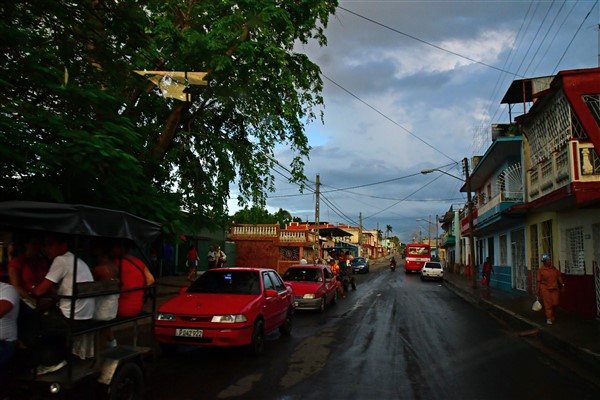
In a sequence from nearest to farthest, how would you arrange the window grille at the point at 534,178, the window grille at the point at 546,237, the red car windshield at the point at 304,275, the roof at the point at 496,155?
the red car windshield at the point at 304,275 → the window grille at the point at 534,178 → the window grille at the point at 546,237 → the roof at the point at 496,155

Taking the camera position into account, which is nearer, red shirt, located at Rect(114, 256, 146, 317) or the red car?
red shirt, located at Rect(114, 256, 146, 317)

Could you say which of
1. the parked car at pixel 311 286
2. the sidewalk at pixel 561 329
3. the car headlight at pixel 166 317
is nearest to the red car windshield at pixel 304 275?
the parked car at pixel 311 286

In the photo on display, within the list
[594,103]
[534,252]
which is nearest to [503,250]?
[534,252]

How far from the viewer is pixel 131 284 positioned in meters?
5.52

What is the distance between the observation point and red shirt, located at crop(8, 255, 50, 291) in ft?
16.6

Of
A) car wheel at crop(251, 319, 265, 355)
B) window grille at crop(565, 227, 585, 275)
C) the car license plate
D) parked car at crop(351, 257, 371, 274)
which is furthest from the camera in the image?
parked car at crop(351, 257, 371, 274)

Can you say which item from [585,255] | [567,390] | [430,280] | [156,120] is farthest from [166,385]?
[430,280]

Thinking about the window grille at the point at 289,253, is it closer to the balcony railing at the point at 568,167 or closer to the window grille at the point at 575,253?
the balcony railing at the point at 568,167

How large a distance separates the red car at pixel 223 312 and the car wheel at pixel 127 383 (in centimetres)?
220

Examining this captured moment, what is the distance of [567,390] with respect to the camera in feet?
20.4

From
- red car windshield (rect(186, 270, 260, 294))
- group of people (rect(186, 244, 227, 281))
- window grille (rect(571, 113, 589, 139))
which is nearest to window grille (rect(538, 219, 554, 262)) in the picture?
window grille (rect(571, 113, 589, 139))

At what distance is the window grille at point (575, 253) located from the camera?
14.5 meters

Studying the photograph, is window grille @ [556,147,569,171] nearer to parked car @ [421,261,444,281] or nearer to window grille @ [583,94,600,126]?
window grille @ [583,94,600,126]

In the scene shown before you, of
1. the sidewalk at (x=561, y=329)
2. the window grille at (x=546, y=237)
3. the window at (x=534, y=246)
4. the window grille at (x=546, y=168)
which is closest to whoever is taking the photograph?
the sidewalk at (x=561, y=329)
